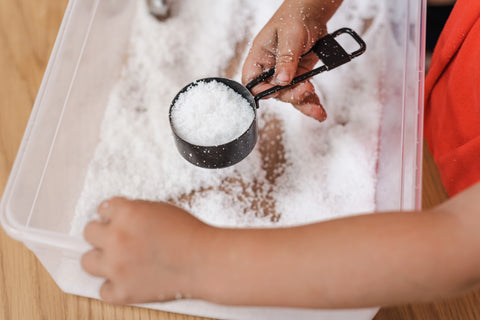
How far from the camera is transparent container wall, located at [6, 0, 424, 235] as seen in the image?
538 millimetres

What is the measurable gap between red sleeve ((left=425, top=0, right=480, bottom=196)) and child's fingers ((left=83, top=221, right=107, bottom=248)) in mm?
494

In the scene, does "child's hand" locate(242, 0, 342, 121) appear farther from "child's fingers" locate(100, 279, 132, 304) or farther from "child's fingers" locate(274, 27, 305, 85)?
"child's fingers" locate(100, 279, 132, 304)

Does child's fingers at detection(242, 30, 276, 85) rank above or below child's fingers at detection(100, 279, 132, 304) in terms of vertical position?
above

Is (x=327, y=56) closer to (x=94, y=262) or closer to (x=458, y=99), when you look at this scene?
(x=458, y=99)

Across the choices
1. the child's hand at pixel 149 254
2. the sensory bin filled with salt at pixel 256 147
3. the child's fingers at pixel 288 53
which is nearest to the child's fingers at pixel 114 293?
the child's hand at pixel 149 254

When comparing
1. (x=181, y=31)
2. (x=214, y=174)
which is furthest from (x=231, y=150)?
(x=181, y=31)

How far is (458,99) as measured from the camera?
0.64 metres

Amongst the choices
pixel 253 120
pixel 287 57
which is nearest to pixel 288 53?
pixel 287 57

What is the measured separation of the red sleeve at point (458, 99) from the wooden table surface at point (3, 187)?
4 cm

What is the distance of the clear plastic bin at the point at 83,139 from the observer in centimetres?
51

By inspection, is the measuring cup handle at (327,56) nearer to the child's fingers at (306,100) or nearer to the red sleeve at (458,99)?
the child's fingers at (306,100)

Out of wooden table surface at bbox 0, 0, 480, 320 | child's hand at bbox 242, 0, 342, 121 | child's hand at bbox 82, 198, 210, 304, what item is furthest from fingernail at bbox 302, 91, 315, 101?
child's hand at bbox 82, 198, 210, 304

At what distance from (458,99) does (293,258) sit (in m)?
0.42

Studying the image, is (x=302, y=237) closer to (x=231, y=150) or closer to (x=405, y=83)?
(x=231, y=150)
